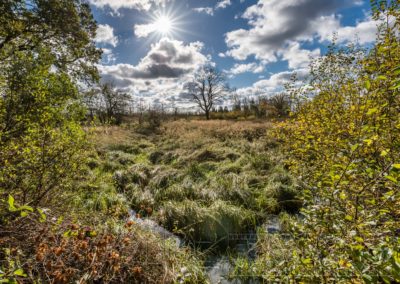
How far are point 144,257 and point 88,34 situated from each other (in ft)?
27.5

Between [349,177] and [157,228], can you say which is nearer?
[349,177]

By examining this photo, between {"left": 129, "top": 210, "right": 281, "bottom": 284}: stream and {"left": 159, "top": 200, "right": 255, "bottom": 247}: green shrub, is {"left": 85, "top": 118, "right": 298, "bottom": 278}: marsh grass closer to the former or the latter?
{"left": 159, "top": 200, "right": 255, "bottom": 247}: green shrub

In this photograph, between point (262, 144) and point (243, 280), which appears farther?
point (262, 144)

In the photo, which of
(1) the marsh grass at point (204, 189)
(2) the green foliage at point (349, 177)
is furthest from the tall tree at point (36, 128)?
(2) the green foliage at point (349, 177)

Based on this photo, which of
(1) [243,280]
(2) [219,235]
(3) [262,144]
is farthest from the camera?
(3) [262,144]

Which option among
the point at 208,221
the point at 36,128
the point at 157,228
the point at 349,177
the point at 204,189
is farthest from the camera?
the point at 204,189

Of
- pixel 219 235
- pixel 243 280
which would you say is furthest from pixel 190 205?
pixel 243 280

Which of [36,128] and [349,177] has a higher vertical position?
[36,128]

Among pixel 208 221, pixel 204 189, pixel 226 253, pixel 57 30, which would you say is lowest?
pixel 226 253

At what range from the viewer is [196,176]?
8422 mm

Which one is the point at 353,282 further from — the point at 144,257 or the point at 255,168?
the point at 255,168

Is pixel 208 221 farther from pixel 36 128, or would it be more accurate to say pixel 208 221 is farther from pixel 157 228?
pixel 36 128

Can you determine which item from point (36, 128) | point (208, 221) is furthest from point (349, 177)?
point (36, 128)

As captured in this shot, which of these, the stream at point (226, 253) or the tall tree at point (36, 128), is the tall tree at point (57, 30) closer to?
the tall tree at point (36, 128)
